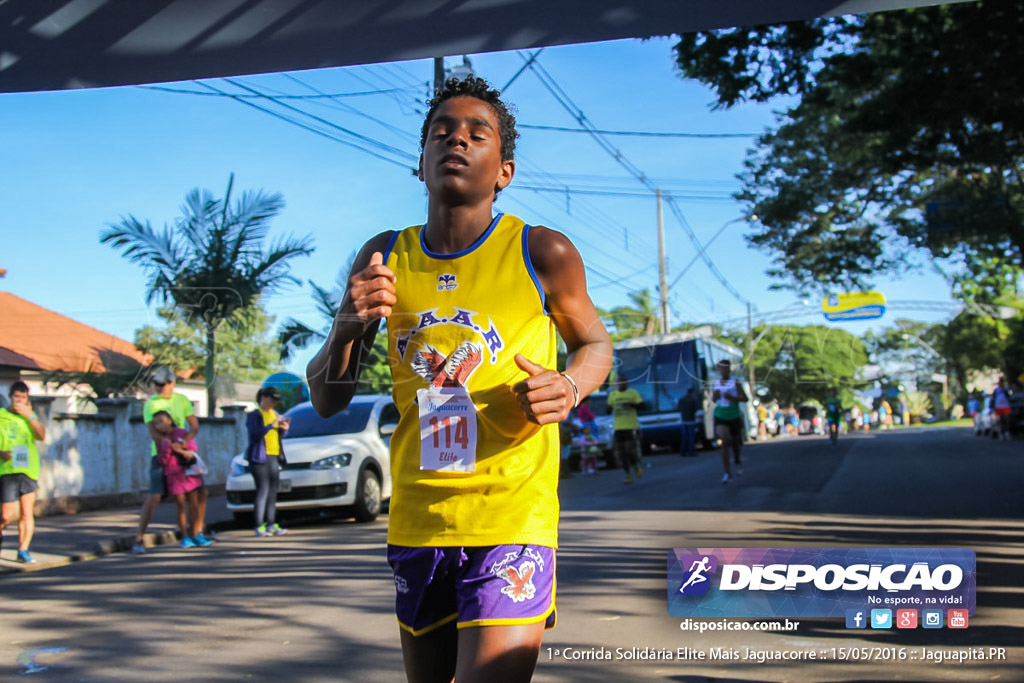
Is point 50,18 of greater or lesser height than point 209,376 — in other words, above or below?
above

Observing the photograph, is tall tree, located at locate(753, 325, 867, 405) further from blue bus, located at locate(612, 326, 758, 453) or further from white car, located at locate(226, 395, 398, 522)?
white car, located at locate(226, 395, 398, 522)

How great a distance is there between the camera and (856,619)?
505cm

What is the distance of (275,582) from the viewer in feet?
24.5

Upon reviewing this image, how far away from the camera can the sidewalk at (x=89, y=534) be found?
30.6 feet

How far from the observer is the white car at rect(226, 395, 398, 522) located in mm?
11742

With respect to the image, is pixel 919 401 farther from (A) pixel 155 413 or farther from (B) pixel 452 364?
(B) pixel 452 364

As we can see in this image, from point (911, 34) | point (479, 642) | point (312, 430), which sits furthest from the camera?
point (312, 430)

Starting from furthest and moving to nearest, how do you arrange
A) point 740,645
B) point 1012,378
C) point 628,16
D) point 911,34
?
point 1012,378
point 911,34
point 740,645
point 628,16

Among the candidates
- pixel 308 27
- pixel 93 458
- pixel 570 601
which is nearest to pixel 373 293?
pixel 308 27

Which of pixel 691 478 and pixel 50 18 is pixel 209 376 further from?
pixel 691 478

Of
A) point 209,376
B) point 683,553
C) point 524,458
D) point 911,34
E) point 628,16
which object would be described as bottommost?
point 683,553

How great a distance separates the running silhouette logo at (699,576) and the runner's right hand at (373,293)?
355 cm

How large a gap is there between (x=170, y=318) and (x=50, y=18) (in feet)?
16.1

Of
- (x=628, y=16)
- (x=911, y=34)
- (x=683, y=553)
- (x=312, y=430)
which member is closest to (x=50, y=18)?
(x=628, y=16)
